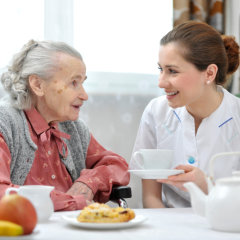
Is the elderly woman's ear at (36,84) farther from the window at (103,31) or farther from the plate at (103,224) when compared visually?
the plate at (103,224)

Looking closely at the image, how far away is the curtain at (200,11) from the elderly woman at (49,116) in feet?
3.76

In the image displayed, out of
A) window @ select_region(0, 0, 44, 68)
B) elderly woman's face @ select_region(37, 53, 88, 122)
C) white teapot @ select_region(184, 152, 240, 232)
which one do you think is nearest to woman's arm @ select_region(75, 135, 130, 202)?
elderly woman's face @ select_region(37, 53, 88, 122)

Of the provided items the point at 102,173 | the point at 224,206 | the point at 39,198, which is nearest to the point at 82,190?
the point at 102,173

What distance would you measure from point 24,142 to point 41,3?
1078 mm

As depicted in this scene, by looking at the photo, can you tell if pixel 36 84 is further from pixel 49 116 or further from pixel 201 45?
pixel 201 45

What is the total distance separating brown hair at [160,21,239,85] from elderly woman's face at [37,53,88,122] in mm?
444

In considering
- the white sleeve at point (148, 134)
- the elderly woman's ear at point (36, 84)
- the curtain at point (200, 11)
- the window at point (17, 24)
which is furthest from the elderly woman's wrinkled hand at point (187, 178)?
the curtain at point (200, 11)

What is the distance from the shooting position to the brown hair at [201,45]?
2.00 meters

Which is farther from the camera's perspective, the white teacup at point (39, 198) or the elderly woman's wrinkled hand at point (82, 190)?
the elderly woman's wrinkled hand at point (82, 190)

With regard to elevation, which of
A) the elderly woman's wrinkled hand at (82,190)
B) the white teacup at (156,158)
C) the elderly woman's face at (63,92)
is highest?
the elderly woman's face at (63,92)

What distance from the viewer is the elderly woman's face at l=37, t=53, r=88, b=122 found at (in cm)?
197

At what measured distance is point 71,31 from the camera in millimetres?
2701

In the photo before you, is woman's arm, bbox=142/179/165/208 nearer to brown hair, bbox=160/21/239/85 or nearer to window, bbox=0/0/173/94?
brown hair, bbox=160/21/239/85

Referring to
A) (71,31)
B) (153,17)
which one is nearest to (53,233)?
(71,31)
